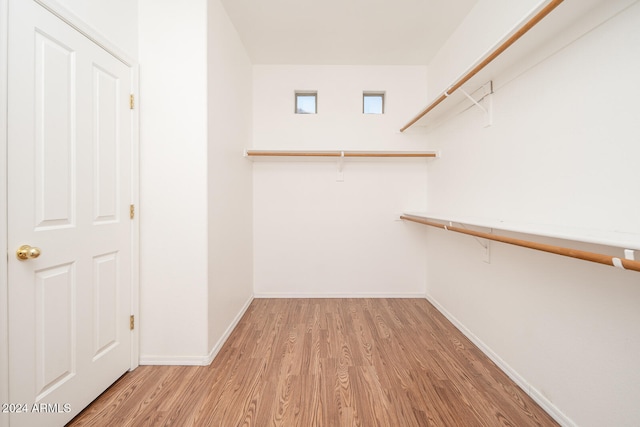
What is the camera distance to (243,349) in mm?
2008

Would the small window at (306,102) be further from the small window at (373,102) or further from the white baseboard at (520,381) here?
the white baseboard at (520,381)

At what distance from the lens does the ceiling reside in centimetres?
212

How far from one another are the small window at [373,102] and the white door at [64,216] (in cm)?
242

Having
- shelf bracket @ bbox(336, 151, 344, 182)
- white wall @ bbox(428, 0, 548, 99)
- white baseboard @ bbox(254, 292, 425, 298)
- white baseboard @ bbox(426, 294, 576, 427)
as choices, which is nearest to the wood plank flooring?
white baseboard @ bbox(426, 294, 576, 427)

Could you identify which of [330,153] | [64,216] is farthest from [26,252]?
[330,153]

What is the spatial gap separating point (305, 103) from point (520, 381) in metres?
A: 3.19

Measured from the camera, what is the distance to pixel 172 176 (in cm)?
180

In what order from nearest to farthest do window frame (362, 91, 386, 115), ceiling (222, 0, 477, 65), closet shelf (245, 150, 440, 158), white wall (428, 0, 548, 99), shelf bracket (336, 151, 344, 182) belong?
white wall (428, 0, 548, 99) → ceiling (222, 0, 477, 65) → closet shelf (245, 150, 440, 158) → shelf bracket (336, 151, 344, 182) → window frame (362, 91, 386, 115)

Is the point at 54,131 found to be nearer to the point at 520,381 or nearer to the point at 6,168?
the point at 6,168

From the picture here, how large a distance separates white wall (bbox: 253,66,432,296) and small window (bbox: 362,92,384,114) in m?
0.10

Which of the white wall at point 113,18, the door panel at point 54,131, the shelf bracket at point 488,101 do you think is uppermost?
the white wall at point 113,18

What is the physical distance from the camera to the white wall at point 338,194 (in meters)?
3.05

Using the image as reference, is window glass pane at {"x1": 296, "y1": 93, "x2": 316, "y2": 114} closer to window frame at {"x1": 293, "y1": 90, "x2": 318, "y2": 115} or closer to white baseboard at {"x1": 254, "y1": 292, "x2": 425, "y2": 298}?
window frame at {"x1": 293, "y1": 90, "x2": 318, "y2": 115}

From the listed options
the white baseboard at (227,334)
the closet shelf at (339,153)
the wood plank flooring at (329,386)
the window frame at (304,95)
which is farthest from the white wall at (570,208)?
the white baseboard at (227,334)
